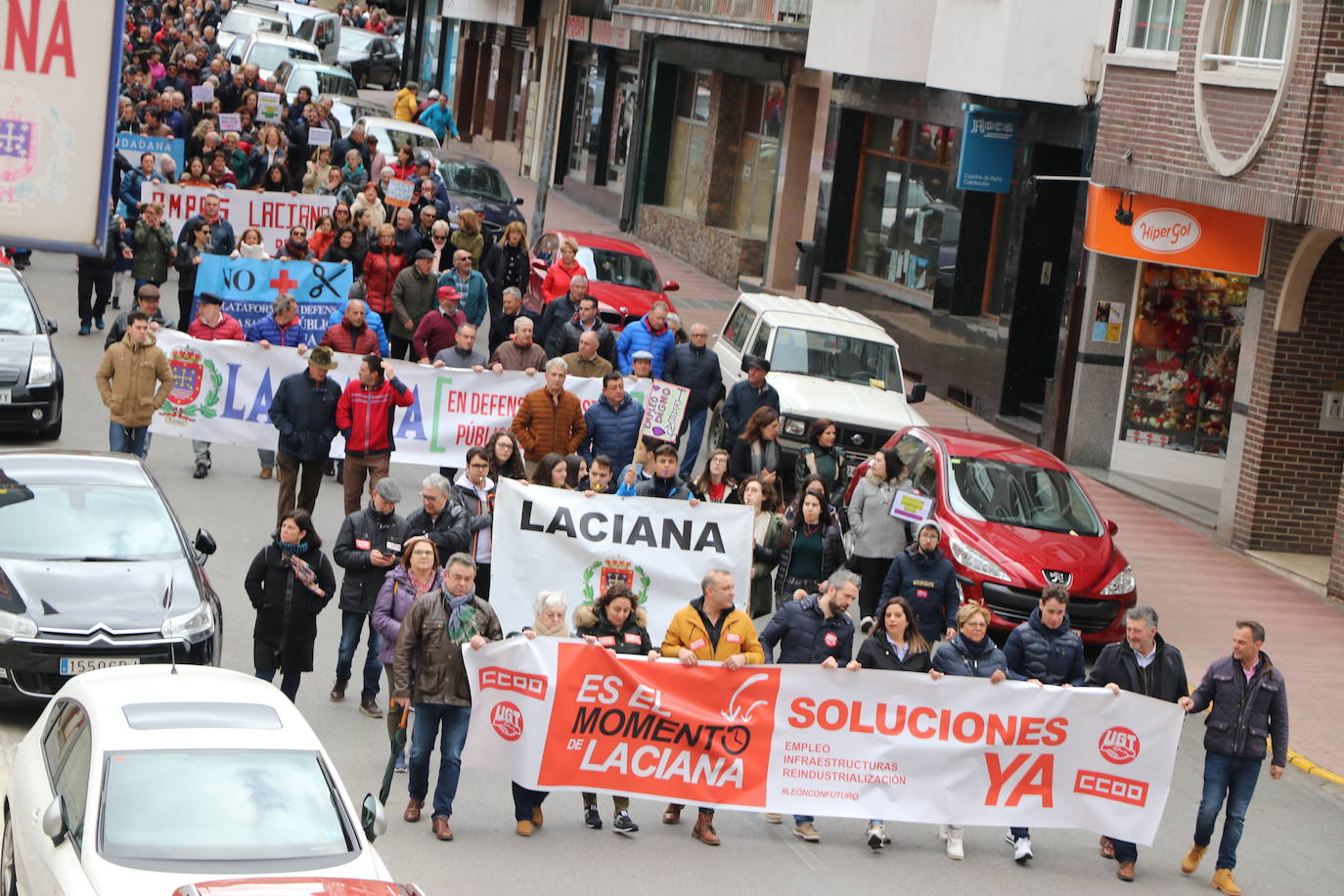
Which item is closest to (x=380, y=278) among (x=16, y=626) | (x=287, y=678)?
(x=287, y=678)

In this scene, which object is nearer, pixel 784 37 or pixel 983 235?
pixel 983 235

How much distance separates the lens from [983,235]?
1103 inches

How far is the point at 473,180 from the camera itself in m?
32.9

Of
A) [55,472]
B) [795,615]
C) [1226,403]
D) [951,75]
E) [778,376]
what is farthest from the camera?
[951,75]

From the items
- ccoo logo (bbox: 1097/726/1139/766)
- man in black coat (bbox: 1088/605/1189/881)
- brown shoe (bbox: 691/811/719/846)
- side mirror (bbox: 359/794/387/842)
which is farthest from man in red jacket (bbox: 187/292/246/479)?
side mirror (bbox: 359/794/387/842)

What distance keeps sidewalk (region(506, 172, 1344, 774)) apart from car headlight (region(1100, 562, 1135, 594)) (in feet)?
2.71

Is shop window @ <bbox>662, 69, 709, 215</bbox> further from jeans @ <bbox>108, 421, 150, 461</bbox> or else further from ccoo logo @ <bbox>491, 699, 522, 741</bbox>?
ccoo logo @ <bbox>491, 699, 522, 741</bbox>

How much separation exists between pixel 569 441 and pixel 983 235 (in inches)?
519

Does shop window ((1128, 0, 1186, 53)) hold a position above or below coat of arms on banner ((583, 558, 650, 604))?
above

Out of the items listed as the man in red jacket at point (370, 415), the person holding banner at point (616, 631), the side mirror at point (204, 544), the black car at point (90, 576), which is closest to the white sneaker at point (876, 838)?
the person holding banner at point (616, 631)

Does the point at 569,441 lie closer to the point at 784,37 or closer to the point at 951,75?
the point at 951,75

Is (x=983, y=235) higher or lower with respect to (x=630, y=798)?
higher

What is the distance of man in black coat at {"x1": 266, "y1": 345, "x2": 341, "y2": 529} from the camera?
15719 mm

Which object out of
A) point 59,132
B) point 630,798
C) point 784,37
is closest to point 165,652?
point 630,798
